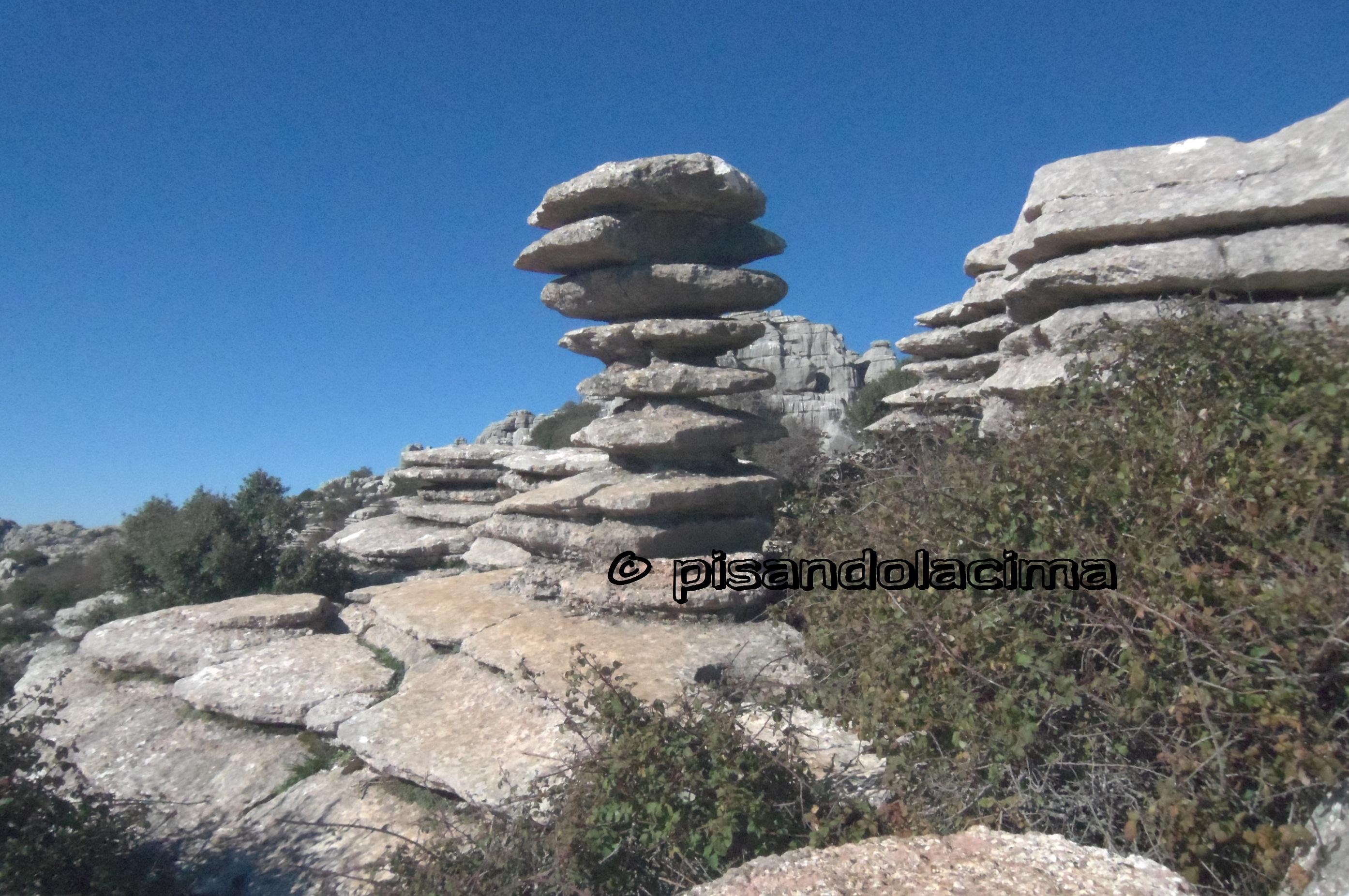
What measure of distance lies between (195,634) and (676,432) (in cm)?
492

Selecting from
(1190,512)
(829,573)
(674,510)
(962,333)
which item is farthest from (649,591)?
(962,333)

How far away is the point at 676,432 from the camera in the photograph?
743 centimetres

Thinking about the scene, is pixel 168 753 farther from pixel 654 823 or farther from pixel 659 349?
pixel 659 349

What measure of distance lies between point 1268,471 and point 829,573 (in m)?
2.67

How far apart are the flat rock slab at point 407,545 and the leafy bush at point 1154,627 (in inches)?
287

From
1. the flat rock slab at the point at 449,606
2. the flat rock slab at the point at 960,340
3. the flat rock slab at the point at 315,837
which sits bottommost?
the flat rock slab at the point at 315,837

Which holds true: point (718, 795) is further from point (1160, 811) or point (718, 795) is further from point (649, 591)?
point (649, 591)

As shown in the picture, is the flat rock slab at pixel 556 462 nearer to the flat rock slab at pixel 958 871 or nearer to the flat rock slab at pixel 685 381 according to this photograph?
the flat rock slab at pixel 685 381

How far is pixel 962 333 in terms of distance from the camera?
30.9ft

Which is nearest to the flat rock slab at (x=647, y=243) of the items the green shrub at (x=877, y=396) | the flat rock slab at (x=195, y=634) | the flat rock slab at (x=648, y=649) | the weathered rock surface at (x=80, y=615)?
the flat rock slab at (x=648, y=649)

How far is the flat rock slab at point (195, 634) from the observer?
7.83 metres

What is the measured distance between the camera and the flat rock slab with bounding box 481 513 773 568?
7.22m

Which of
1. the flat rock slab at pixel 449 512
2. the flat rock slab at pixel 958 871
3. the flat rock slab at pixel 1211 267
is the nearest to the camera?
the flat rock slab at pixel 958 871

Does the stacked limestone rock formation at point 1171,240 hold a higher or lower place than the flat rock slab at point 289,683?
higher
